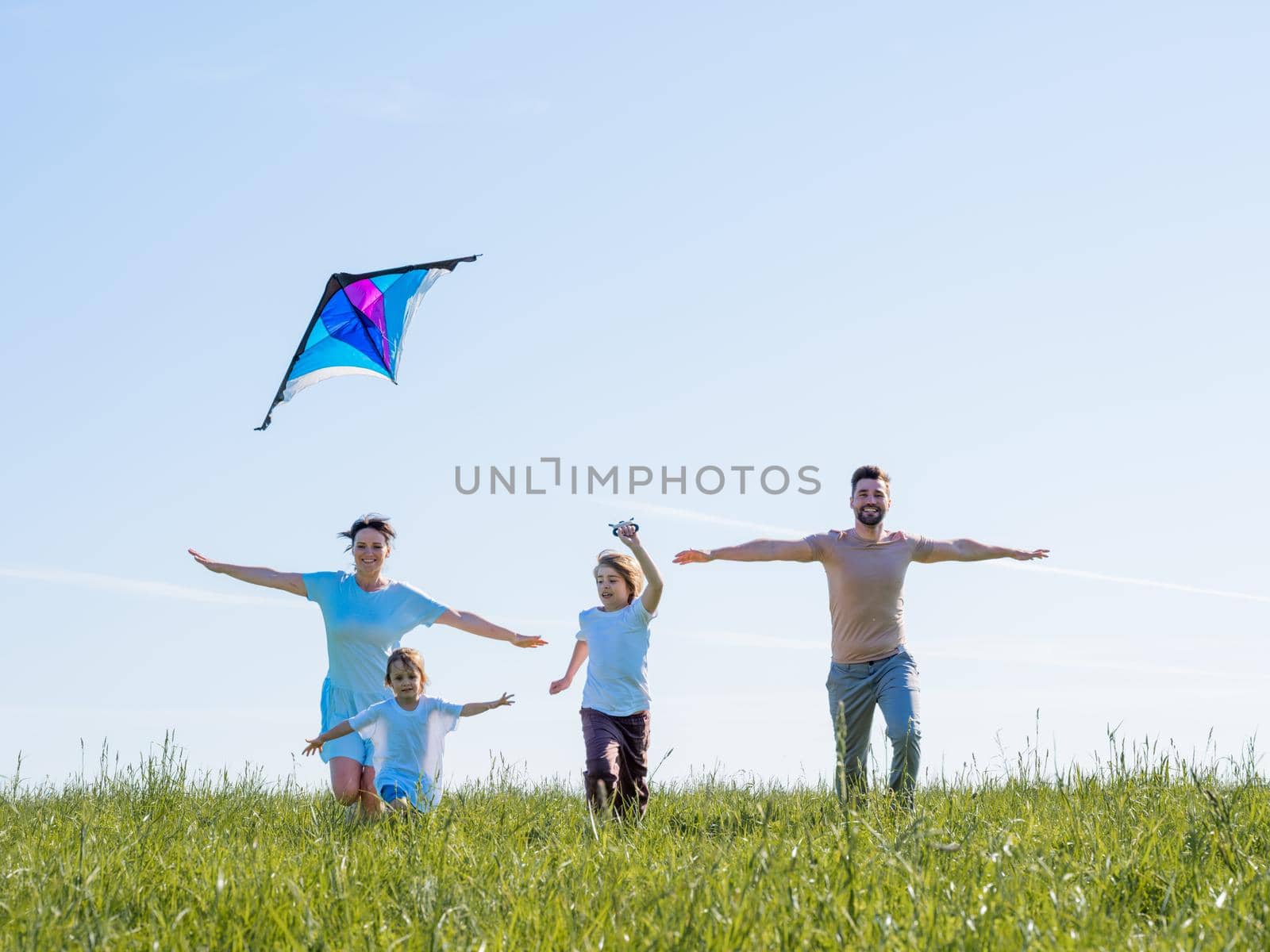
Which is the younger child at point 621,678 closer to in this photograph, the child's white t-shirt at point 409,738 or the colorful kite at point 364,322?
the child's white t-shirt at point 409,738

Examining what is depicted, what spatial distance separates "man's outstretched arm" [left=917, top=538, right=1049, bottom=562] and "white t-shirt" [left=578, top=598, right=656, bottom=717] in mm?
2275

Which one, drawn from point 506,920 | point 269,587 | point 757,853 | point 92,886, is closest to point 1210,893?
point 757,853

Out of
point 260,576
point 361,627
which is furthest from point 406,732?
point 260,576

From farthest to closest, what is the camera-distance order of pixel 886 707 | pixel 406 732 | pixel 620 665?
1. pixel 886 707
2. pixel 620 665
3. pixel 406 732

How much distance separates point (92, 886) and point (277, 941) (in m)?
1.19

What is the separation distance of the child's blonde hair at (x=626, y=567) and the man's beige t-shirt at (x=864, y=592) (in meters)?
1.29

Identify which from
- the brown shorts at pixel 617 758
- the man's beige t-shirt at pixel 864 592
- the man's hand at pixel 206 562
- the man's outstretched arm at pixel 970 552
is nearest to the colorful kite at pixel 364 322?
the man's hand at pixel 206 562

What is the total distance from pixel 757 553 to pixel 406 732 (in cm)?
272

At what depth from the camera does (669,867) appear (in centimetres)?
493

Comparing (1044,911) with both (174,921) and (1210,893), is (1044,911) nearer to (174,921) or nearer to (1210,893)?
(1210,893)

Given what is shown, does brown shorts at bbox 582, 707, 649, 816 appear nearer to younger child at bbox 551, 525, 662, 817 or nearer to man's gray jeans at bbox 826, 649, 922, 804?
younger child at bbox 551, 525, 662, 817

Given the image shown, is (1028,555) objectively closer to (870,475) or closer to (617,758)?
(870,475)

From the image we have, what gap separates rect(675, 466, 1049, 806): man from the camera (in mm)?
8578

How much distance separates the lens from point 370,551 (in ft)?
28.6
